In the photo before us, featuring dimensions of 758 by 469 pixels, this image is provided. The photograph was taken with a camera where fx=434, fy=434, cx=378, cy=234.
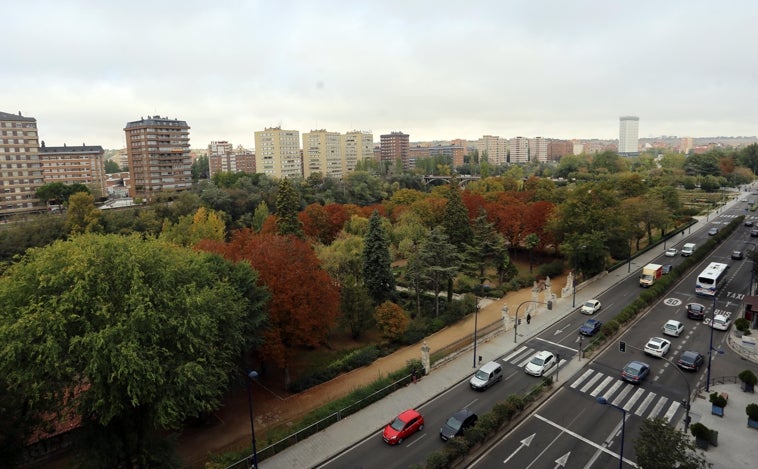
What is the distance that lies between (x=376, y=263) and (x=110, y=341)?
26.4 m

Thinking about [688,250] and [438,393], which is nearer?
[438,393]

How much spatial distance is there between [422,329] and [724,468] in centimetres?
2153

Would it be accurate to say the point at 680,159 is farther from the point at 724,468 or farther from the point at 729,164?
the point at 724,468

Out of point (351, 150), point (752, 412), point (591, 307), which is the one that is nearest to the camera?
point (752, 412)

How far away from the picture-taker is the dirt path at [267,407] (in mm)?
23328

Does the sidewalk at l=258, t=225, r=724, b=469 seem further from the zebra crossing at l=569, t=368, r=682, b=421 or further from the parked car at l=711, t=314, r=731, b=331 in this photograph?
the parked car at l=711, t=314, r=731, b=331

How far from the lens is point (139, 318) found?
59.8ft

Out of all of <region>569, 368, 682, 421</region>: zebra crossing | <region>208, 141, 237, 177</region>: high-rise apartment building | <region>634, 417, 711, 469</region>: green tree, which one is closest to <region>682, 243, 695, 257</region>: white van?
<region>569, 368, 682, 421</region>: zebra crossing

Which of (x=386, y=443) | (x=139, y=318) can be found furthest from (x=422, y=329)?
(x=139, y=318)

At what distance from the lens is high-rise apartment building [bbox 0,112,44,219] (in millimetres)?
77438

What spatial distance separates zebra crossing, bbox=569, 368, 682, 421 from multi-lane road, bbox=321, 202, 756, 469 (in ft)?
0.17

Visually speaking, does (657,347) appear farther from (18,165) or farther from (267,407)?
(18,165)

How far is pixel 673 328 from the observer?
1319 inches

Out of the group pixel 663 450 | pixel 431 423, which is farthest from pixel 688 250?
pixel 431 423
